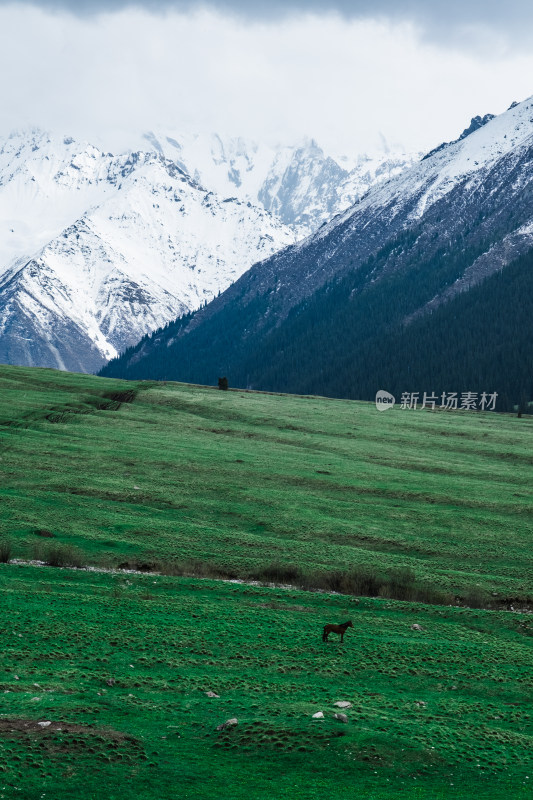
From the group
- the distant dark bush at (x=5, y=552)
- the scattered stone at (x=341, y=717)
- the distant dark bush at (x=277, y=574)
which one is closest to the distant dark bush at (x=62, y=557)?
the distant dark bush at (x=5, y=552)

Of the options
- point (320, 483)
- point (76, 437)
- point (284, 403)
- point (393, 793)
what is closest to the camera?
point (393, 793)

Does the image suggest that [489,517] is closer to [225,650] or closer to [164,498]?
[164,498]

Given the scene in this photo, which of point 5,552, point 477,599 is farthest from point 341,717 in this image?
point 5,552

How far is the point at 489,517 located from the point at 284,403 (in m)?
70.5

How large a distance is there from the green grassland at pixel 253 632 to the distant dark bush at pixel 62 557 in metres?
0.83

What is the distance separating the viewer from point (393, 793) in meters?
20.0

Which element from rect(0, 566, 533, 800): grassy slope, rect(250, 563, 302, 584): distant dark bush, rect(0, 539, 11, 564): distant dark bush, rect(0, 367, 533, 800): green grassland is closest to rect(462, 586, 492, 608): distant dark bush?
rect(0, 367, 533, 800): green grassland

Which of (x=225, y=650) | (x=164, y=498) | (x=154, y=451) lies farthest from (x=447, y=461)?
(x=225, y=650)

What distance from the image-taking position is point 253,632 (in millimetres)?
31750

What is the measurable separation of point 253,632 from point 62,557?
46.1 feet

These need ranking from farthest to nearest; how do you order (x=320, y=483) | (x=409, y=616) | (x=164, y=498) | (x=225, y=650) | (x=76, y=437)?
(x=76, y=437)
(x=320, y=483)
(x=164, y=498)
(x=409, y=616)
(x=225, y=650)

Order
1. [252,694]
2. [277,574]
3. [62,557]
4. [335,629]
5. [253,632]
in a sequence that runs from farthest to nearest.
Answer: [277,574] < [62,557] < [253,632] < [335,629] < [252,694]

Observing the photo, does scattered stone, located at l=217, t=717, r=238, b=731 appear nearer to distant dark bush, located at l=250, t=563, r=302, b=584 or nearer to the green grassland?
the green grassland

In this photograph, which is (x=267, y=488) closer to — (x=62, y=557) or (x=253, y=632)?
(x=62, y=557)
